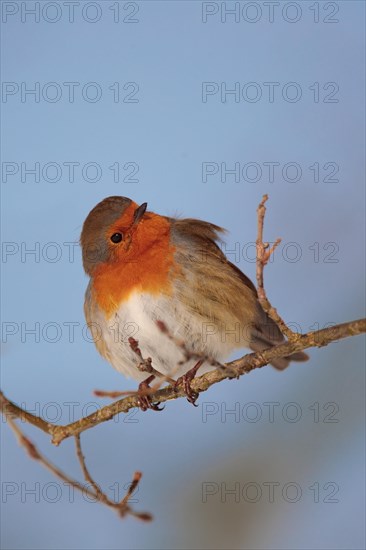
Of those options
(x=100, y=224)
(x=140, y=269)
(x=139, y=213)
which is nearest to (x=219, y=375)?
(x=140, y=269)

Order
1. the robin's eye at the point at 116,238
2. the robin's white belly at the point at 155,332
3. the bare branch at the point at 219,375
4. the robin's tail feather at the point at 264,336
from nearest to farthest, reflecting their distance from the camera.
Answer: the bare branch at the point at 219,375, the robin's white belly at the point at 155,332, the robin's eye at the point at 116,238, the robin's tail feather at the point at 264,336

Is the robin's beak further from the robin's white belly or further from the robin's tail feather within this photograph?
the robin's tail feather

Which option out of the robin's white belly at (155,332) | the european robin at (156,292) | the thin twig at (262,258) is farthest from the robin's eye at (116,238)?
the thin twig at (262,258)

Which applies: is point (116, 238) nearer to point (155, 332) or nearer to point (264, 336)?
point (155, 332)

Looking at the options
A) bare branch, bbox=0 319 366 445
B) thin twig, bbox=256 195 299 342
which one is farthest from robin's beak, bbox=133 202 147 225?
thin twig, bbox=256 195 299 342

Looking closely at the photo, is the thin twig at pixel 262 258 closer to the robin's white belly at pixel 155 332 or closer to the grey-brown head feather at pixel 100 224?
the robin's white belly at pixel 155 332

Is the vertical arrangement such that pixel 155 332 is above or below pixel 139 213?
below

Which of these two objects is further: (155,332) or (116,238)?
(116,238)
